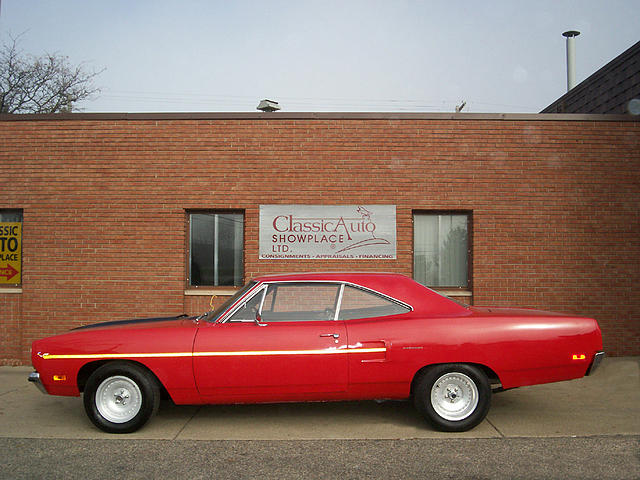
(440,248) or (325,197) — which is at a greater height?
(325,197)

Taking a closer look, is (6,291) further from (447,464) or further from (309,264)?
(447,464)

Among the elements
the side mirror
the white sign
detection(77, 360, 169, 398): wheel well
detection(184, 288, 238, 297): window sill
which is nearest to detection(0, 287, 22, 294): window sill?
detection(184, 288, 238, 297): window sill

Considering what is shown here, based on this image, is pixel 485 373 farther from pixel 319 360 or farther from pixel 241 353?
pixel 241 353

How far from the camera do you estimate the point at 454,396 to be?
566 centimetres

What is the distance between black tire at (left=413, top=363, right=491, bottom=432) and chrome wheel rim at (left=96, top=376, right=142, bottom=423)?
2.65 meters

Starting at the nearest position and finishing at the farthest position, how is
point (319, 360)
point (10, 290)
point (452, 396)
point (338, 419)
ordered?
point (319, 360)
point (452, 396)
point (338, 419)
point (10, 290)

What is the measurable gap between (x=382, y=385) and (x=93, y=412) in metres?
2.72

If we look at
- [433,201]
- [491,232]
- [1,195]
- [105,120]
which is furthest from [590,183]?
[1,195]

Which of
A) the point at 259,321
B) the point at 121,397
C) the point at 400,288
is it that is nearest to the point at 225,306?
the point at 259,321

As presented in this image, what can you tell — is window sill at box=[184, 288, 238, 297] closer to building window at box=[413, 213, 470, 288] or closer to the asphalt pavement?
the asphalt pavement

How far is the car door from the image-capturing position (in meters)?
5.49

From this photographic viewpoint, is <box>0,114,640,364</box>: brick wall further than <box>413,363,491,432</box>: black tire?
Yes

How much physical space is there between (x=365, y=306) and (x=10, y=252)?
665 centimetres

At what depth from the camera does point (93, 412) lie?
18.4 ft
